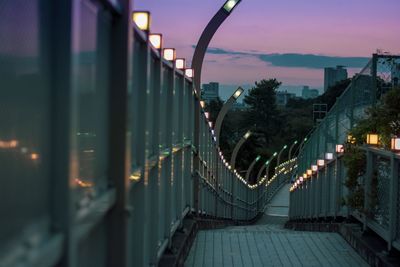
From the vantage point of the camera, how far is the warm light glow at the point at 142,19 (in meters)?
4.28

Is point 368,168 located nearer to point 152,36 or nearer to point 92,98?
point 152,36

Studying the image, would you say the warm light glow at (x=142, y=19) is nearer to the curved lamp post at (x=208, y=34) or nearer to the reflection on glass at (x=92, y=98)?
the reflection on glass at (x=92, y=98)

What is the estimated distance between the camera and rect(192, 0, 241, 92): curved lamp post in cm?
997

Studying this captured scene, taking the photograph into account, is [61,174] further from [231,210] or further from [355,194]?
[231,210]

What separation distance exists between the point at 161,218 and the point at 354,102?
22.0 ft

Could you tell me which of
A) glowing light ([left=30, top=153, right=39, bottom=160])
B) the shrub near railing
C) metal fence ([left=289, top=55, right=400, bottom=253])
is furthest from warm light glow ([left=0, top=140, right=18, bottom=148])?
the shrub near railing

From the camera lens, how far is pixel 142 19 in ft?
14.2

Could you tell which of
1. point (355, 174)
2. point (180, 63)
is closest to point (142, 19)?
point (180, 63)

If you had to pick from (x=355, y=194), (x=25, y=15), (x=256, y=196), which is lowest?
(x=256, y=196)

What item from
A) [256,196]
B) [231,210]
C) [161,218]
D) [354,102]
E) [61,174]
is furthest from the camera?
[256,196]

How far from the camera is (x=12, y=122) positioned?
1684 mm

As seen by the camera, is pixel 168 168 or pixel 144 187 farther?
pixel 168 168

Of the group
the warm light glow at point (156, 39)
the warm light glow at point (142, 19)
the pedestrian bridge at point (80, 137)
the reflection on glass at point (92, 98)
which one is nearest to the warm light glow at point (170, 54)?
the pedestrian bridge at point (80, 137)

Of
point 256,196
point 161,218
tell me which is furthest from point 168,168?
point 256,196
